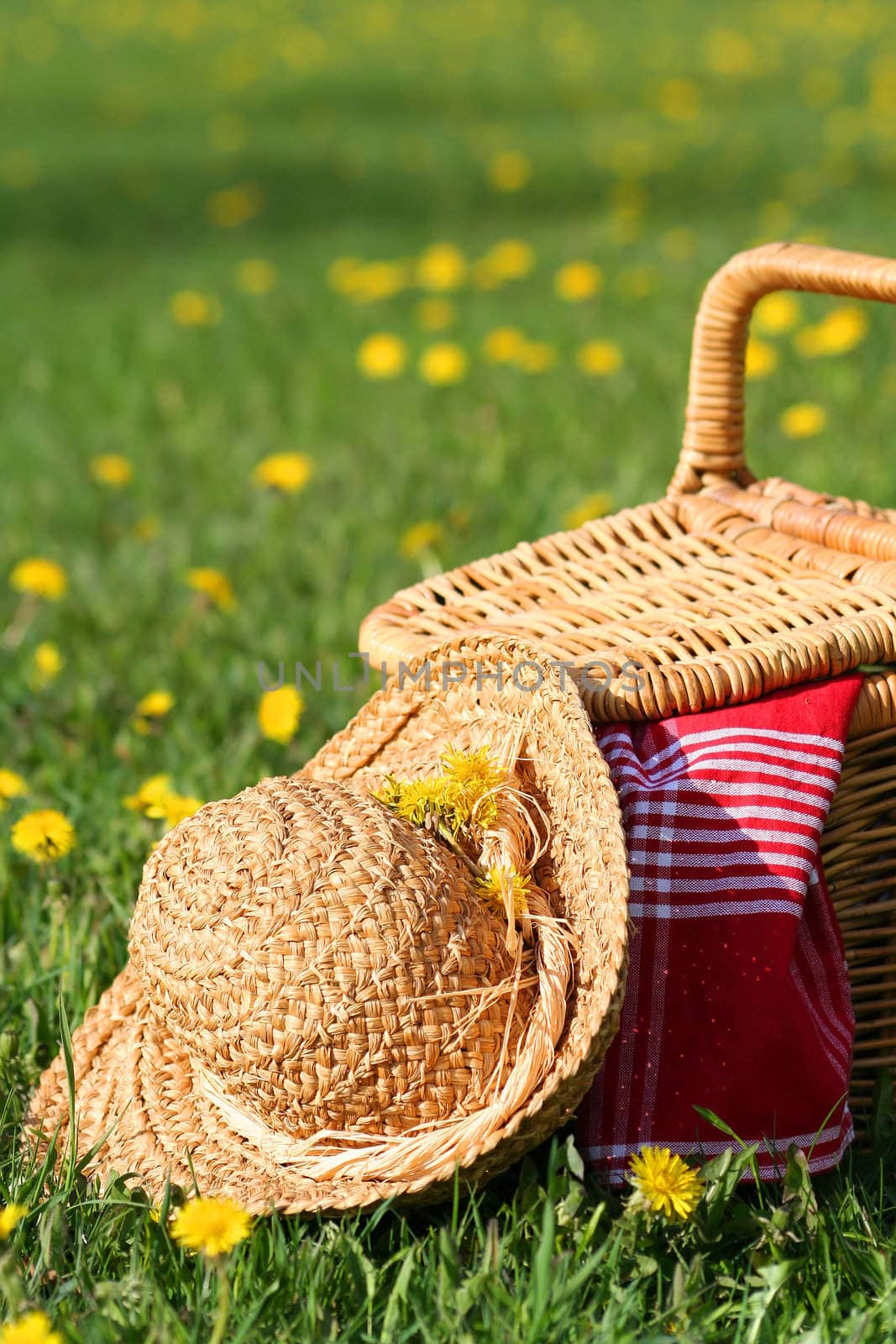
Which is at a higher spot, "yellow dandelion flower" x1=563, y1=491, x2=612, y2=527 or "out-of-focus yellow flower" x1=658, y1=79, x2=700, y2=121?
"out-of-focus yellow flower" x1=658, y1=79, x2=700, y2=121

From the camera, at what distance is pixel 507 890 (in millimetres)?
1262

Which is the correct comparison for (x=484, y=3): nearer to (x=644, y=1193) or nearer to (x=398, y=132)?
(x=398, y=132)

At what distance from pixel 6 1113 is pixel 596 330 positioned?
2.98m

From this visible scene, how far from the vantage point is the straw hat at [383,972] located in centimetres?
119

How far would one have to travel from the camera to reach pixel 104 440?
353 cm

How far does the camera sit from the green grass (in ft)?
3.98

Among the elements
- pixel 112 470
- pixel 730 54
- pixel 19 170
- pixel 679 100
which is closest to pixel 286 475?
pixel 112 470

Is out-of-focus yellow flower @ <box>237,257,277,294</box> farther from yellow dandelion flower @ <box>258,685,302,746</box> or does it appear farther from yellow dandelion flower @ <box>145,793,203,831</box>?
yellow dandelion flower @ <box>145,793,203,831</box>

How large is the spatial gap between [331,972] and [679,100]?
7.83m

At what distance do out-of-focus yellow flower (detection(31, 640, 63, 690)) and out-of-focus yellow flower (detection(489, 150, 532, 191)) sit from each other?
4549 millimetres

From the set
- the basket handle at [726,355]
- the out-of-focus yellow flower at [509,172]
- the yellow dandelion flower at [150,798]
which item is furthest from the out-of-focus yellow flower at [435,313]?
the yellow dandelion flower at [150,798]

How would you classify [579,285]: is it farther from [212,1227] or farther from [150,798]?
[212,1227]

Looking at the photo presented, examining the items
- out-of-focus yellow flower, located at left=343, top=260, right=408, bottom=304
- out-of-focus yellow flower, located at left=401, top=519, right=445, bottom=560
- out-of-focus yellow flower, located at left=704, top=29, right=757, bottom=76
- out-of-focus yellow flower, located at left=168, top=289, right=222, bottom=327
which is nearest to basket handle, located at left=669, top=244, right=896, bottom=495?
out-of-focus yellow flower, located at left=401, top=519, right=445, bottom=560

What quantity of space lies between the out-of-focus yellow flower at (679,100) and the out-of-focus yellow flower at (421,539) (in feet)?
18.9
